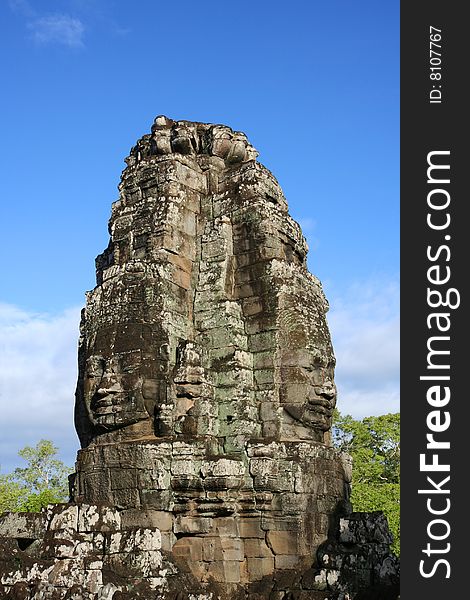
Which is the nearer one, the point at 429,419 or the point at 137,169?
the point at 429,419

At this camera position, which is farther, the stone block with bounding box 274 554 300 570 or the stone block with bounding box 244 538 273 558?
the stone block with bounding box 244 538 273 558

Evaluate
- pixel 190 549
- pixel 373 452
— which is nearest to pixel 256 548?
pixel 190 549

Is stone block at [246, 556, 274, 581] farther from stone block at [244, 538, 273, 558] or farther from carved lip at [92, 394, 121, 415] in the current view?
carved lip at [92, 394, 121, 415]

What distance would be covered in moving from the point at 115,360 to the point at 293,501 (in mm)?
3262

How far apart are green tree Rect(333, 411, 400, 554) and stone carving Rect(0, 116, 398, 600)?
17.0 metres

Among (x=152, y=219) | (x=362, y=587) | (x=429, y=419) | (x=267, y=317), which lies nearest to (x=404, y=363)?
(x=429, y=419)

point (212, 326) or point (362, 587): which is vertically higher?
point (212, 326)

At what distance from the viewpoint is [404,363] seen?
791cm

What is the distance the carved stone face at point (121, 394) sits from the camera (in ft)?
38.0

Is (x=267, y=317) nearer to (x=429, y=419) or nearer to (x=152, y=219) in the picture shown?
(x=152, y=219)

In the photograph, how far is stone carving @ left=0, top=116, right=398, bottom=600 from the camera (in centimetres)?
1033

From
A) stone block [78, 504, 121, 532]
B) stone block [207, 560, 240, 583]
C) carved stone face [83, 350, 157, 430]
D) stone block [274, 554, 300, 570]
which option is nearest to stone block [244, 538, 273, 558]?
stone block [274, 554, 300, 570]

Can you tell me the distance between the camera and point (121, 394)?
11.7 meters

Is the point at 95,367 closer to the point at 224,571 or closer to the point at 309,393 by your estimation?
the point at 309,393
